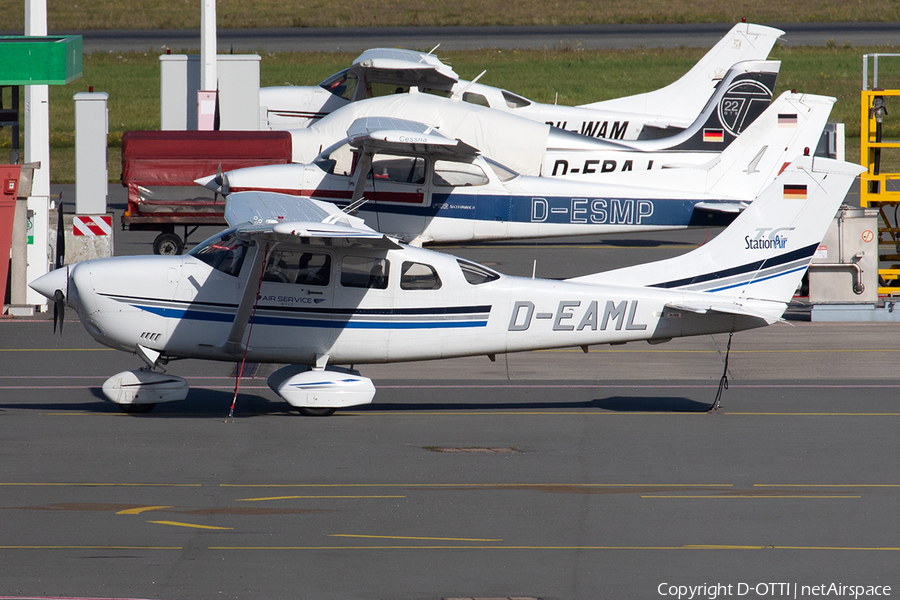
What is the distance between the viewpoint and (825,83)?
42188mm

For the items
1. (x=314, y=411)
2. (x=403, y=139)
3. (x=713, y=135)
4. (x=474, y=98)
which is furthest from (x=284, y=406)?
(x=713, y=135)

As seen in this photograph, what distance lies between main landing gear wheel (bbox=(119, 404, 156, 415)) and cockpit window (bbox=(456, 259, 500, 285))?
140 inches

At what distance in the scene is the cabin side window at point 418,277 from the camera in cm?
1174

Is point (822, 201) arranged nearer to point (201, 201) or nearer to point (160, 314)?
point (160, 314)

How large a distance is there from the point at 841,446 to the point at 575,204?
9.05 meters

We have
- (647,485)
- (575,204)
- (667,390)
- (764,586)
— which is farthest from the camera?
(575,204)

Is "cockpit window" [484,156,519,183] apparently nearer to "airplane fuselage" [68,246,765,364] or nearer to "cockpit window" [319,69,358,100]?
"cockpit window" [319,69,358,100]

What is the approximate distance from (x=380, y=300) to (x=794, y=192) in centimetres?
447

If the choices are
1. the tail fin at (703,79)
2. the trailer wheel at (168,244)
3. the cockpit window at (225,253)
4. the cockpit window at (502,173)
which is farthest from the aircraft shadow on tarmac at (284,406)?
the tail fin at (703,79)

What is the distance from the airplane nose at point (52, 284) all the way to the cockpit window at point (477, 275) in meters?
4.04

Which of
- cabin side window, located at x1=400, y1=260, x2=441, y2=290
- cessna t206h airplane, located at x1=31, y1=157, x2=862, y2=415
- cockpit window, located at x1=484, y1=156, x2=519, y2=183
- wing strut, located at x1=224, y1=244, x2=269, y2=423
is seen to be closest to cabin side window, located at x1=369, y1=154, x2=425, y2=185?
cockpit window, located at x1=484, y1=156, x2=519, y2=183

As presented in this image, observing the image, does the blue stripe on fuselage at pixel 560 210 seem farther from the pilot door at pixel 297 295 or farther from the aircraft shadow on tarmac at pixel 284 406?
the pilot door at pixel 297 295

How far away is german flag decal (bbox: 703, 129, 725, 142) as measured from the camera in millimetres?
25047

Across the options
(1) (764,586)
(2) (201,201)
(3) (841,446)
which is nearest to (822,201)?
(3) (841,446)
